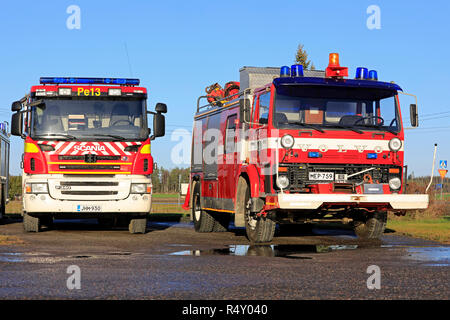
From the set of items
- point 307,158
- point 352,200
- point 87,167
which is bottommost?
point 352,200

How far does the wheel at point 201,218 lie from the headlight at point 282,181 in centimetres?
529

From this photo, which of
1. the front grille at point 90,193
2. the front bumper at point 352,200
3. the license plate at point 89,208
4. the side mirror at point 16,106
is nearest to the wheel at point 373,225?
the front bumper at point 352,200

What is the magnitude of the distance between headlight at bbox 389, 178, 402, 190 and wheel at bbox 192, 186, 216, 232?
5.70 m

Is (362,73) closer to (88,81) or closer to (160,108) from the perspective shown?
(160,108)

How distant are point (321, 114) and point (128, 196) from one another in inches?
186

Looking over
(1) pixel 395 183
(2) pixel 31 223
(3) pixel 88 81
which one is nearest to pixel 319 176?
(1) pixel 395 183

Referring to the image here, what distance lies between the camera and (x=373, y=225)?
49.2 ft

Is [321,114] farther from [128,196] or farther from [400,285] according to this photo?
[400,285]

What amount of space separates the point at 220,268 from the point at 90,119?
7.13 meters

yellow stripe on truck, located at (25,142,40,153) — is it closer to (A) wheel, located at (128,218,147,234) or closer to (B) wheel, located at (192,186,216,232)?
(A) wheel, located at (128,218,147,234)

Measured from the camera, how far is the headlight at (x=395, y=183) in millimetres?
13805

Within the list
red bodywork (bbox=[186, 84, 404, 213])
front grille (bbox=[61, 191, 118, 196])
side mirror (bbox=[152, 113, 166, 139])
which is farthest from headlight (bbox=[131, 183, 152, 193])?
red bodywork (bbox=[186, 84, 404, 213])

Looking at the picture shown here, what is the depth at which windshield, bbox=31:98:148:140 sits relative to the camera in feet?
51.8
